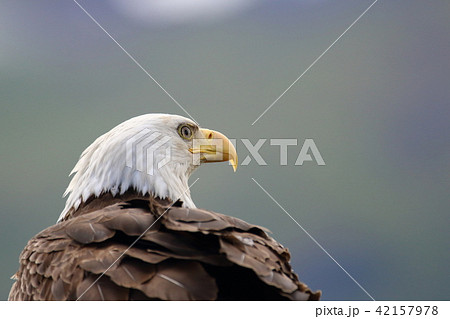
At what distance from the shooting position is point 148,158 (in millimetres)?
3344

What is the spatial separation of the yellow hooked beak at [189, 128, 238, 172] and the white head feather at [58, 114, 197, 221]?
0.35ft

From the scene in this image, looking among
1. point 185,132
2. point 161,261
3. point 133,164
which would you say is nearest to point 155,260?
point 161,261

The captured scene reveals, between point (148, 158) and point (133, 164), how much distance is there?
0.11 meters

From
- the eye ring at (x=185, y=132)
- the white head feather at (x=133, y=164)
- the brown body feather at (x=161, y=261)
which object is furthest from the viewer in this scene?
the eye ring at (x=185, y=132)

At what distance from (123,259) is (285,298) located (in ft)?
1.92

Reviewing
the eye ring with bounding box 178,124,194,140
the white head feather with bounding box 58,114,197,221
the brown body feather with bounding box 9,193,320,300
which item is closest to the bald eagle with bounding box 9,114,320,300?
the brown body feather with bounding box 9,193,320,300

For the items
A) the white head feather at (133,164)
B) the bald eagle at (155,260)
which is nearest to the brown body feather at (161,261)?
the bald eagle at (155,260)

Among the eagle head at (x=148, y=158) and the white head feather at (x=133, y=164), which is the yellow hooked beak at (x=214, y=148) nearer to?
the eagle head at (x=148, y=158)

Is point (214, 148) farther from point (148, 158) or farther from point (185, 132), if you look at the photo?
point (148, 158)

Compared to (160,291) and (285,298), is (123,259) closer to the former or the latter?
(160,291)

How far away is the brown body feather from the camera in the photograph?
6.23 feet

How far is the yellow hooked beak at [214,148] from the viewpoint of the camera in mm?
3564

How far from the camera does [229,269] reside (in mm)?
2035
